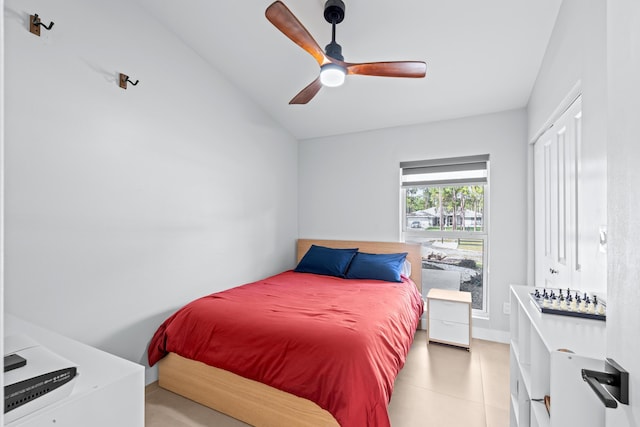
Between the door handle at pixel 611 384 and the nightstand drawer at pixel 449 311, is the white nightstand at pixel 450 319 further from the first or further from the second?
the door handle at pixel 611 384

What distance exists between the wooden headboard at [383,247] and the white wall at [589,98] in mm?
1969

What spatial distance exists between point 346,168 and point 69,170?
2.94 m

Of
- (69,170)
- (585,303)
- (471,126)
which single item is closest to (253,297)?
(69,170)

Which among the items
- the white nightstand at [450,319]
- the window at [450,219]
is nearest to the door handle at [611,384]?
the white nightstand at [450,319]

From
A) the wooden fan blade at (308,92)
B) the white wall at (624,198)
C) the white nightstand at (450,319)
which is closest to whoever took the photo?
the white wall at (624,198)

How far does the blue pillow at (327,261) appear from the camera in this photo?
3527 millimetres

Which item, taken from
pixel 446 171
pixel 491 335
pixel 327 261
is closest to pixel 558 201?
pixel 446 171

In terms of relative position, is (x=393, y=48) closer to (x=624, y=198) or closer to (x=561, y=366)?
(x=624, y=198)

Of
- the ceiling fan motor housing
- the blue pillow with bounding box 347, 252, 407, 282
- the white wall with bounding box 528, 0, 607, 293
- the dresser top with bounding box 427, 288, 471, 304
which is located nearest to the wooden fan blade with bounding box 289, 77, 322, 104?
the ceiling fan motor housing

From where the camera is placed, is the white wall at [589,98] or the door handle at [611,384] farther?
the white wall at [589,98]

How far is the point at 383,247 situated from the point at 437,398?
183 centimetres

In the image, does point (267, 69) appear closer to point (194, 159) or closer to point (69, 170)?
point (194, 159)

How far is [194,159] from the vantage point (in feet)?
9.01

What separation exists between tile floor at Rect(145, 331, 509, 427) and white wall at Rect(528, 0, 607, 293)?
1.15m
